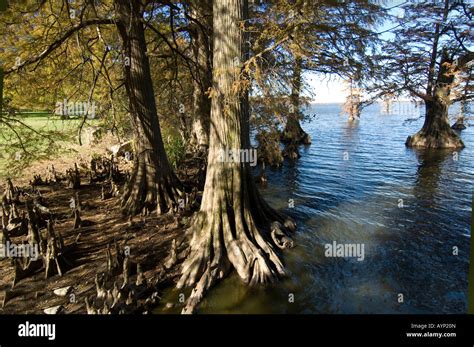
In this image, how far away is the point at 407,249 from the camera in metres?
8.27

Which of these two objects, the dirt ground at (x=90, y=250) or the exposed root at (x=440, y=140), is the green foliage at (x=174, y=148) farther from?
the exposed root at (x=440, y=140)

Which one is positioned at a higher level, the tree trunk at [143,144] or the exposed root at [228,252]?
the tree trunk at [143,144]

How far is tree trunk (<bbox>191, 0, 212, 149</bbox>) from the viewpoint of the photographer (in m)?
11.6

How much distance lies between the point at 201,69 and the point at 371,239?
9902mm

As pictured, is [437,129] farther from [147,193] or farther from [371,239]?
[147,193]

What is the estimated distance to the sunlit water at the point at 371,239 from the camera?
602 cm

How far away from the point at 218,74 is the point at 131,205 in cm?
523

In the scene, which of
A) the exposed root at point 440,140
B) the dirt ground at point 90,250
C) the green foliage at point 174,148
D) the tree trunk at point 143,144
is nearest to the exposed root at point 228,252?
the dirt ground at point 90,250

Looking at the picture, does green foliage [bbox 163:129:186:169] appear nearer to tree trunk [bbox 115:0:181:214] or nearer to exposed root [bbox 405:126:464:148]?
tree trunk [bbox 115:0:181:214]

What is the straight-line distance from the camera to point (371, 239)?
8.80 m

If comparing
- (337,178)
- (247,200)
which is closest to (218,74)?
(247,200)

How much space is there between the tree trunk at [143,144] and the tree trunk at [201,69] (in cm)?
206

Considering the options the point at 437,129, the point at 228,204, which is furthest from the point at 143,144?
the point at 437,129
